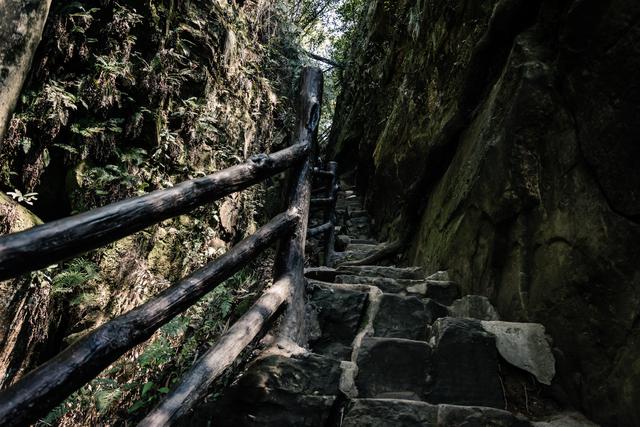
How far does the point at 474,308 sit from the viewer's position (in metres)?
2.65

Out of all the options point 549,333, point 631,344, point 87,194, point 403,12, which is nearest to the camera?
point 631,344

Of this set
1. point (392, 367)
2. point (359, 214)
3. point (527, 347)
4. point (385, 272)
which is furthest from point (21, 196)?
point (359, 214)

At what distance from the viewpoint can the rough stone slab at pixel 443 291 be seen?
304 cm

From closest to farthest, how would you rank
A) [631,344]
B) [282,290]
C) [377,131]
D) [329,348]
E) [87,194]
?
[631,344] → [282,290] → [329,348] → [87,194] → [377,131]

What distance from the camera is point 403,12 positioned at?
7.68 meters

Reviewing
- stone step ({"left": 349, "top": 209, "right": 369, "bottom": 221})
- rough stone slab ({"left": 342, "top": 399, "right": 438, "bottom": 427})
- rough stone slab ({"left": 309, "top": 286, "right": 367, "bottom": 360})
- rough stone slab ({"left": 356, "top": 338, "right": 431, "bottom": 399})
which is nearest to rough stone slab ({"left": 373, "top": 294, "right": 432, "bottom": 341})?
rough stone slab ({"left": 309, "top": 286, "right": 367, "bottom": 360})

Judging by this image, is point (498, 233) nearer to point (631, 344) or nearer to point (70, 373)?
point (631, 344)

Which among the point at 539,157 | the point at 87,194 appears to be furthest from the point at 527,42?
the point at 87,194

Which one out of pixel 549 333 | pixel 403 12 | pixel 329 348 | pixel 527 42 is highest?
pixel 403 12

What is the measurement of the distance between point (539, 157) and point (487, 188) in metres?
0.45

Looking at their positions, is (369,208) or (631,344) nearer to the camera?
(631,344)

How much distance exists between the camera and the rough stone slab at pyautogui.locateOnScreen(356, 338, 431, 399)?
1.89 m

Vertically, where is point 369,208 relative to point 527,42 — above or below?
below

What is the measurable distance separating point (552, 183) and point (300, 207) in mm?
1448
